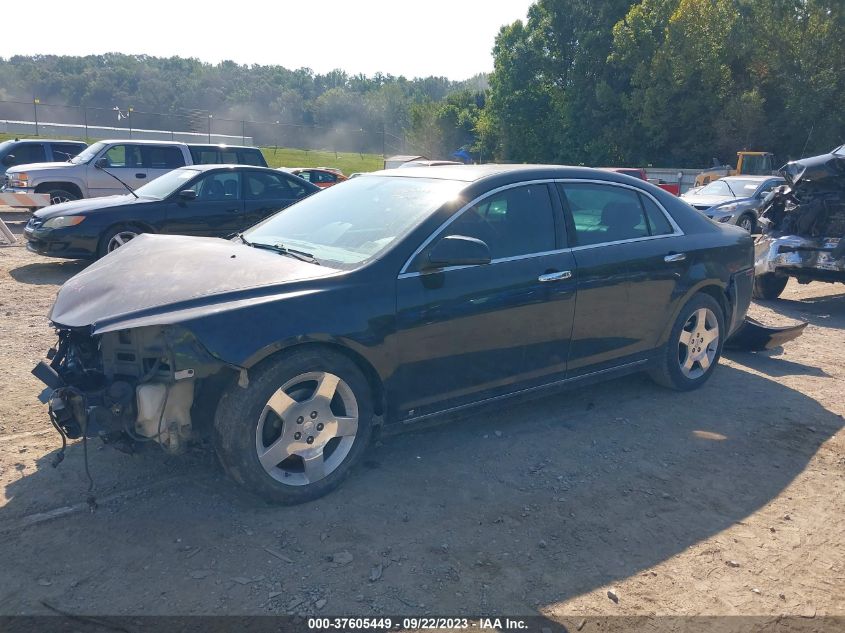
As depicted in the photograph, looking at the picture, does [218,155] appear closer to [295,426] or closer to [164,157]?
[164,157]

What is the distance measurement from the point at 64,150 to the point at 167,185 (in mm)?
9513

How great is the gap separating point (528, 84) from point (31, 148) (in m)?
32.0

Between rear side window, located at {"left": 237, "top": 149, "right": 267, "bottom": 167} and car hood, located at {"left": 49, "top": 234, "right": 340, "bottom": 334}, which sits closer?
car hood, located at {"left": 49, "top": 234, "right": 340, "bottom": 334}

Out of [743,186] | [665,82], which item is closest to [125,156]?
[743,186]

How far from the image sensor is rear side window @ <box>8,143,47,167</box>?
17.0m

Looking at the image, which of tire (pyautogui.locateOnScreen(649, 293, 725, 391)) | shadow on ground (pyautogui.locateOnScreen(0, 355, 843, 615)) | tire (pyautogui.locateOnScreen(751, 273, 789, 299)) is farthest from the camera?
tire (pyautogui.locateOnScreen(751, 273, 789, 299))

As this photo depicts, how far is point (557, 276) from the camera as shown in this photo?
14.8ft

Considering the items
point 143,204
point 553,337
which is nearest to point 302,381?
point 553,337

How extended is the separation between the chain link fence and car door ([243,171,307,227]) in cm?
2923

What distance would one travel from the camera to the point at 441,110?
6062cm

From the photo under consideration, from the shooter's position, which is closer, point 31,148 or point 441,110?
point 31,148

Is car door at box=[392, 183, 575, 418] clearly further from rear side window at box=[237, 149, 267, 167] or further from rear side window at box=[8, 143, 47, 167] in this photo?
rear side window at box=[8, 143, 47, 167]

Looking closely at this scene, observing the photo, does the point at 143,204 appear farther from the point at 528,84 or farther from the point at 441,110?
the point at 441,110

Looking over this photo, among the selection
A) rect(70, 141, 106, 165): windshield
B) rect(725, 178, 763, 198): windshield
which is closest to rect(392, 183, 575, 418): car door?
rect(70, 141, 106, 165): windshield
